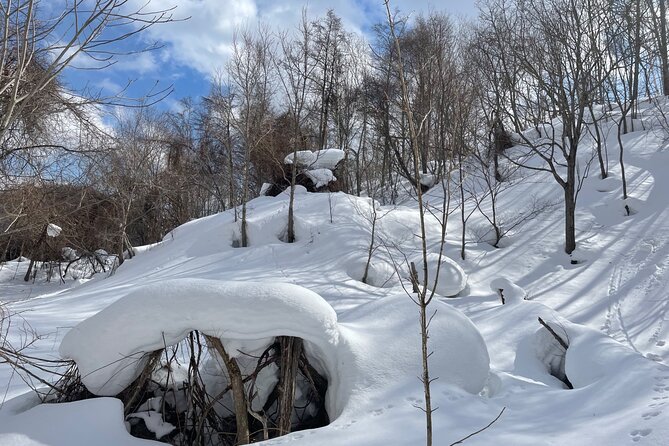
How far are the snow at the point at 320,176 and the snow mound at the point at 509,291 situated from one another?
8.96 metres

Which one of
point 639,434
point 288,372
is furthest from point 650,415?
point 288,372

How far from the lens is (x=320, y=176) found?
16594 millimetres

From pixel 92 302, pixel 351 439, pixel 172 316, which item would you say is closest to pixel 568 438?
pixel 351 439

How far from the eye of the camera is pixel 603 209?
43.0ft

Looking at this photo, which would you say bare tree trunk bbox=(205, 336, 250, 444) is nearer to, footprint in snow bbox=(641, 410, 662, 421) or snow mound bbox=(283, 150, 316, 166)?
footprint in snow bbox=(641, 410, 662, 421)

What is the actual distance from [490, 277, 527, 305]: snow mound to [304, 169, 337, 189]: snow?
29.4 ft

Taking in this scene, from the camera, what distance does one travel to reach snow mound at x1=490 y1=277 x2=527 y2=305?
7.33m

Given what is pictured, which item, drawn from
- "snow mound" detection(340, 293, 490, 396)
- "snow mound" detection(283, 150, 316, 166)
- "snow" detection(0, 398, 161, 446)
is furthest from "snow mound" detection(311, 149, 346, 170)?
"snow" detection(0, 398, 161, 446)

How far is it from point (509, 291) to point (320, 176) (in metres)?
9.88

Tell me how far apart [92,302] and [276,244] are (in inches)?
193

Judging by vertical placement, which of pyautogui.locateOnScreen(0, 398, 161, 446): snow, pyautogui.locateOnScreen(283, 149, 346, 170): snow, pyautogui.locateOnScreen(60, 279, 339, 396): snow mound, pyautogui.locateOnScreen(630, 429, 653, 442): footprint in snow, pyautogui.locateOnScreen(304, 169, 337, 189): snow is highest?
pyautogui.locateOnScreen(283, 149, 346, 170): snow

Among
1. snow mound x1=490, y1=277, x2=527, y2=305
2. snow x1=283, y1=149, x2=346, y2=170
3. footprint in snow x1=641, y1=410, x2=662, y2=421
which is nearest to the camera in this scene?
footprint in snow x1=641, y1=410, x2=662, y2=421

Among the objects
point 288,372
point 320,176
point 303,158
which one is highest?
point 303,158

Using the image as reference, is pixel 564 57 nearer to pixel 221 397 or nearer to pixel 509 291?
pixel 509 291
